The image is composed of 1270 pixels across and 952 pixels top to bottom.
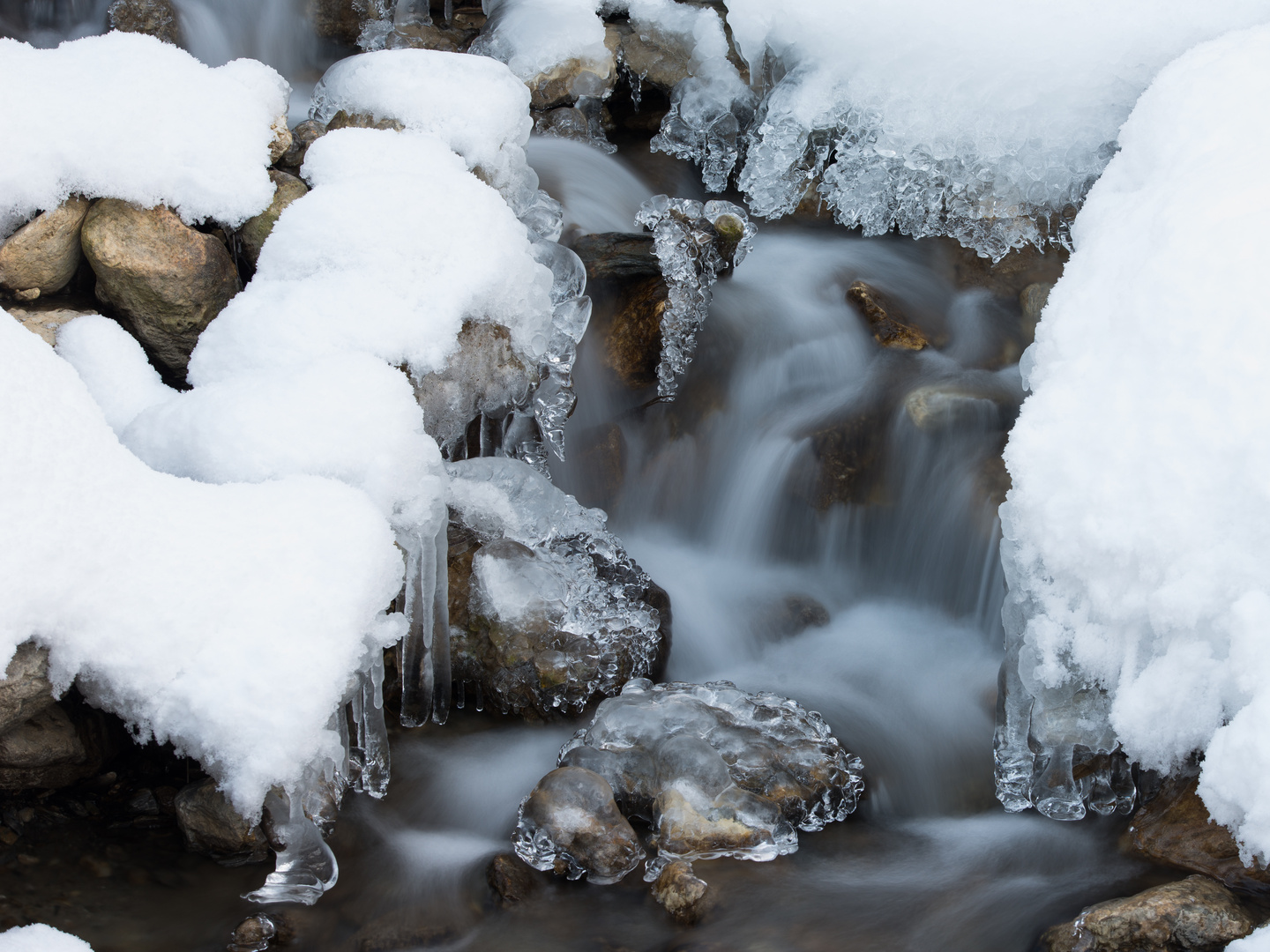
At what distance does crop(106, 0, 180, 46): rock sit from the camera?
4.99 m

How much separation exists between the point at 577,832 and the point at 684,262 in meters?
2.53

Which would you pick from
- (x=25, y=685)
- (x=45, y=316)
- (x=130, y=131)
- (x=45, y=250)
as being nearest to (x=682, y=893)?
(x=25, y=685)

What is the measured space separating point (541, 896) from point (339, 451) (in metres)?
1.36

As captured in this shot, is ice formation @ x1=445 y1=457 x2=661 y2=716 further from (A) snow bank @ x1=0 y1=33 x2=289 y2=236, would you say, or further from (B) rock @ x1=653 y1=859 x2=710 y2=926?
(A) snow bank @ x1=0 y1=33 x2=289 y2=236

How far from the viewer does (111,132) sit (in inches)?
133

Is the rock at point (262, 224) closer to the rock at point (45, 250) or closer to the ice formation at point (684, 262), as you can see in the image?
the rock at point (45, 250)

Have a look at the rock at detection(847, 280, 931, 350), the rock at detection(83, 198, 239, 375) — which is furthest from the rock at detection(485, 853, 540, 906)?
the rock at detection(847, 280, 931, 350)

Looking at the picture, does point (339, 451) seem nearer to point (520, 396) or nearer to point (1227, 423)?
point (520, 396)

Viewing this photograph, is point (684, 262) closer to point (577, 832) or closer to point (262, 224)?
point (262, 224)

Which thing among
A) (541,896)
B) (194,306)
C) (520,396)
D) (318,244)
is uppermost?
(318,244)

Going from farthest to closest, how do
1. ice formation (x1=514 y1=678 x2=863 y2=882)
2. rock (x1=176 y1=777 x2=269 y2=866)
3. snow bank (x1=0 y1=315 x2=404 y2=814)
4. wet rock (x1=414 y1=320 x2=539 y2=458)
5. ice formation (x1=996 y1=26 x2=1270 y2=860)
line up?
1. wet rock (x1=414 y1=320 x2=539 y2=458)
2. ice formation (x1=514 y1=678 x2=863 y2=882)
3. rock (x1=176 y1=777 x2=269 y2=866)
4. ice formation (x1=996 y1=26 x2=1270 y2=860)
5. snow bank (x1=0 y1=315 x2=404 y2=814)

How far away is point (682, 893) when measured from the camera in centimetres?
265

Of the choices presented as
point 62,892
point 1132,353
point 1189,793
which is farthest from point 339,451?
point 1189,793

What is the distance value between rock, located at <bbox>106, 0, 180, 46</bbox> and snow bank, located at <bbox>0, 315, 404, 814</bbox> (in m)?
3.36
